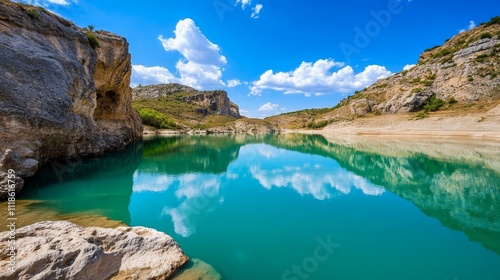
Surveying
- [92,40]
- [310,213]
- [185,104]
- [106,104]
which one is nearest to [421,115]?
[310,213]

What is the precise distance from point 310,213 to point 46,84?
1913 centimetres

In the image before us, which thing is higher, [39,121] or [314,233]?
[39,121]

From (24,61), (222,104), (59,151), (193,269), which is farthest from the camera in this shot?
(222,104)

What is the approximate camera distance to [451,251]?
27.2ft

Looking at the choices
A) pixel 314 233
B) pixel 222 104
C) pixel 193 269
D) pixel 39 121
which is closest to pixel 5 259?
pixel 193 269

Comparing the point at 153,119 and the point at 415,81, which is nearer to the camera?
the point at 415,81

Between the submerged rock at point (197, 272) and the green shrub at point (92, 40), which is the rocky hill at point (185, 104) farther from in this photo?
the submerged rock at point (197, 272)

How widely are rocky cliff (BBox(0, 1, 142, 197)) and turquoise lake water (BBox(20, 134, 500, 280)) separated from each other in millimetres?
2490

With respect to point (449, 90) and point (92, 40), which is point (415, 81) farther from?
point (92, 40)

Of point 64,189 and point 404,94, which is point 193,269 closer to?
point 64,189

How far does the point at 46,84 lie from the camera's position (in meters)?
17.1

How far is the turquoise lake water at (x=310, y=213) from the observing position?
7.48 m

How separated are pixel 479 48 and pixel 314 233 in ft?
→ 319

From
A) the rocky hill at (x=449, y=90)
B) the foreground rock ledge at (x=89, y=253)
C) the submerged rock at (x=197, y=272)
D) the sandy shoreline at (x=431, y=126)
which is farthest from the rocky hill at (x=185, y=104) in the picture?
the submerged rock at (x=197, y=272)
